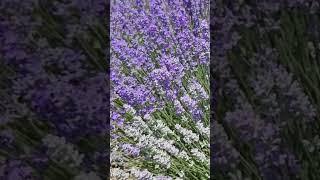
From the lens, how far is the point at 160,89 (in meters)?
1.65

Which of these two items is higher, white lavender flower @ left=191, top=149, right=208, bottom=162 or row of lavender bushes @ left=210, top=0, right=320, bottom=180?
row of lavender bushes @ left=210, top=0, right=320, bottom=180

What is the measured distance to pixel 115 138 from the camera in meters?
1.61

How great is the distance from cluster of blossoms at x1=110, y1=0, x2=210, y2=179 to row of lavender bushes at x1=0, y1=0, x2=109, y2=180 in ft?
0.17

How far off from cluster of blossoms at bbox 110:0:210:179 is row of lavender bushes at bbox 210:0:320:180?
1.8 inches

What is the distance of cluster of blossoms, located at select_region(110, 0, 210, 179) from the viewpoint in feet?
5.32

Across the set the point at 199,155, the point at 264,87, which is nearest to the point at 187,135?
the point at 199,155

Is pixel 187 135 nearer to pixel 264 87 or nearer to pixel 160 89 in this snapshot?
pixel 160 89

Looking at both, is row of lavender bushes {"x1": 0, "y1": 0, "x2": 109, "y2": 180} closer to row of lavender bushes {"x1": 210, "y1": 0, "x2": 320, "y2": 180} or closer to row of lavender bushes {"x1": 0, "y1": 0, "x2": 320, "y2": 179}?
row of lavender bushes {"x1": 0, "y1": 0, "x2": 320, "y2": 179}

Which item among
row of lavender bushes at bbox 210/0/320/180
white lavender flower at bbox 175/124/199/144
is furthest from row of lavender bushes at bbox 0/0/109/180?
row of lavender bushes at bbox 210/0/320/180

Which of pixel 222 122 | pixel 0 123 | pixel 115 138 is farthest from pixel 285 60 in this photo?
pixel 0 123

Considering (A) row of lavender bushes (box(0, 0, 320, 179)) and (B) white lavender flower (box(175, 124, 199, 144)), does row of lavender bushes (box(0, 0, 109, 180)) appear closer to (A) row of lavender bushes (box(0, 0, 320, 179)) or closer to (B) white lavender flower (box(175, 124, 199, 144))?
(A) row of lavender bushes (box(0, 0, 320, 179))

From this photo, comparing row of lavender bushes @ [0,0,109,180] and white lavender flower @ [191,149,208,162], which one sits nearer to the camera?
row of lavender bushes @ [0,0,109,180]

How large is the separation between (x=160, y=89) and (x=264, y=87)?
11.9 inches

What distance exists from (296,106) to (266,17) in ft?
0.89
